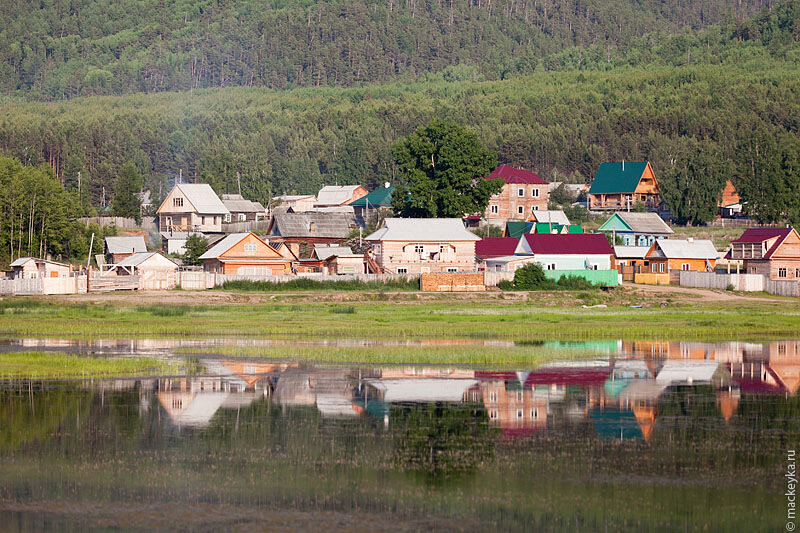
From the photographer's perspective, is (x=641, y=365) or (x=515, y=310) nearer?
(x=641, y=365)

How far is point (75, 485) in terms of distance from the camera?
24312 millimetres

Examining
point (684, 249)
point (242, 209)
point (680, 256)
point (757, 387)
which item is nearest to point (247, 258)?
point (680, 256)

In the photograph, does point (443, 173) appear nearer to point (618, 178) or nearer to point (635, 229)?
point (635, 229)

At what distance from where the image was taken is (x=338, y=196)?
141 metres

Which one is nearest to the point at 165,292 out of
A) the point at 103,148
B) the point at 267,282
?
the point at 267,282

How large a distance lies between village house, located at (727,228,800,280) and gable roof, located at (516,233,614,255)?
11023 mm

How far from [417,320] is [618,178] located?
7396 centimetres

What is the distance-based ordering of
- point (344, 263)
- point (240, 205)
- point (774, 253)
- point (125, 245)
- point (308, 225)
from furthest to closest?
point (240, 205), point (125, 245), point (308, 225), point (344, 263), point (774, 253)

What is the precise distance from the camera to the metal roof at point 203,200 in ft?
403

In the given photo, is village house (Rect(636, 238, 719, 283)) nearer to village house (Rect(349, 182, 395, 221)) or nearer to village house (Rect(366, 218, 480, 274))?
village house (Rect(366, 218, 480, 274))

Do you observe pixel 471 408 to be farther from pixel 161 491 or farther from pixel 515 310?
pixel 515 310

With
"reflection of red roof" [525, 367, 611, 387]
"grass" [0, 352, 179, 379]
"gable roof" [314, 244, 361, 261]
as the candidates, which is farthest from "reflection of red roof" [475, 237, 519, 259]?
"grass" [0, 352, 179, 379]

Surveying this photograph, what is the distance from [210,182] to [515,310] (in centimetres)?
8592

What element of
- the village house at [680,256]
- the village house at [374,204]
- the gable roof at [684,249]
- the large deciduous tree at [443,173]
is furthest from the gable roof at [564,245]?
the village house at [374,204]
